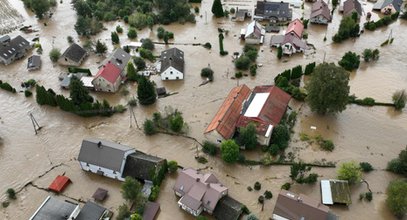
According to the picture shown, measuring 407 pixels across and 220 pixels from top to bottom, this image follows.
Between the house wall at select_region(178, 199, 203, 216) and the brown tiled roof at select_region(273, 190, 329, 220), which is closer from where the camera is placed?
the brown tiled roof at select_region(273, 190, 329, 220)

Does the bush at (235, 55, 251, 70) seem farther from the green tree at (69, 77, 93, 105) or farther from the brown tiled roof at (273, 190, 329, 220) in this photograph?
the brown tiled roof at (273, 190, 329, 220)

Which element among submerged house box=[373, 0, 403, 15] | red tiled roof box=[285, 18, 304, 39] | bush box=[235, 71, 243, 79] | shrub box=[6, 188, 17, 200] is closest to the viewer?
shrub box=[6, 188, 17, 200]

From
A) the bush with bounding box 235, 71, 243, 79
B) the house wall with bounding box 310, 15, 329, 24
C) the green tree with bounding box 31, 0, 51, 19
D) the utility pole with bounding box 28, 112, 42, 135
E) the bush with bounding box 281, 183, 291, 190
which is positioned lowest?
the bush with bounding box 281, 183, 291, 190

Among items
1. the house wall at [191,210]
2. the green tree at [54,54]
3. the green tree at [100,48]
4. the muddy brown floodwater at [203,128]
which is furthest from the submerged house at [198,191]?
the green tree at [54,54]

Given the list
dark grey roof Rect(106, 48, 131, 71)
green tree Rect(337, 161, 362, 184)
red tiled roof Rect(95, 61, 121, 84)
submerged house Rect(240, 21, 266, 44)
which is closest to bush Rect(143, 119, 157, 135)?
red tiled roof Rect(95, 61, 121, 84)

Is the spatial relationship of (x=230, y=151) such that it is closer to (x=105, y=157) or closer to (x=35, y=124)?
(x=105, y=157)

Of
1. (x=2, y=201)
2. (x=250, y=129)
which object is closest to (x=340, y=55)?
(x=250, y=129)

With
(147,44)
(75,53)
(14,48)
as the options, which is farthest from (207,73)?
(14,48)
